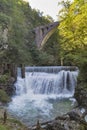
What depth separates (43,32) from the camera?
3766 centimetres

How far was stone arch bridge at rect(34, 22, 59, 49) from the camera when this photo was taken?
Result: 116 ft

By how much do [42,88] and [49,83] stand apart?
0.74 meters

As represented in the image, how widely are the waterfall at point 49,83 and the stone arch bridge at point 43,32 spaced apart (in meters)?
14.4

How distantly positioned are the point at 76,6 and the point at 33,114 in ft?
32.3

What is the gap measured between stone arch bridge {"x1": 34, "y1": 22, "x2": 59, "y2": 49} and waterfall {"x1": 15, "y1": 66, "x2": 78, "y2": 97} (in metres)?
14.4

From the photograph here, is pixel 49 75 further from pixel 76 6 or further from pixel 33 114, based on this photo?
pixel 33 114

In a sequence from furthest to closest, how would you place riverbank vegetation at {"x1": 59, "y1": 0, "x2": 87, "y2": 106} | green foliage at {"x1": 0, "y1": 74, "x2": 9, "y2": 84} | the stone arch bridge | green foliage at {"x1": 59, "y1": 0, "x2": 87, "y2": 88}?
the stone arch bridge
green foliage at {"x1": 0, "y1": 74, "x2": 9, "y2": 84}
green foliage at {"x1": 59, "y1": 0, "x2": 87, "y2": 88}
riverbank vegetation at {"x1": 59, "y1": 0, "x2": 87, "y2": 106}

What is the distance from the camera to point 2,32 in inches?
883

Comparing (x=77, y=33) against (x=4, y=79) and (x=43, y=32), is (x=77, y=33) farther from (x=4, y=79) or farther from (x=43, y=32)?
(x=43, y=32)

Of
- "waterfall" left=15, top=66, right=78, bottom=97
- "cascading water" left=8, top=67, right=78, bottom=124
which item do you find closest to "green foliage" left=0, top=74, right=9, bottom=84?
"cascading water" left=8, top=67, right=78, bottom=124

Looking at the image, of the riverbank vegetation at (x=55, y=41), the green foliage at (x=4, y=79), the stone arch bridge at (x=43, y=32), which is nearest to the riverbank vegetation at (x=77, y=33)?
the riverbank vegetation at (x=55, y=41)

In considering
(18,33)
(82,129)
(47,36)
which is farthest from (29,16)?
(82,129)

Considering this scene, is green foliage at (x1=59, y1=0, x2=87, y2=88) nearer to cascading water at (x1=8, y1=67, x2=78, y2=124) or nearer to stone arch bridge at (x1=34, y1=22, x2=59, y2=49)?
cascading water at (x1=8, y1=67, x2=78, y2=124)

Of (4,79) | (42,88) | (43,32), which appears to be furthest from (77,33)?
(43,32)
